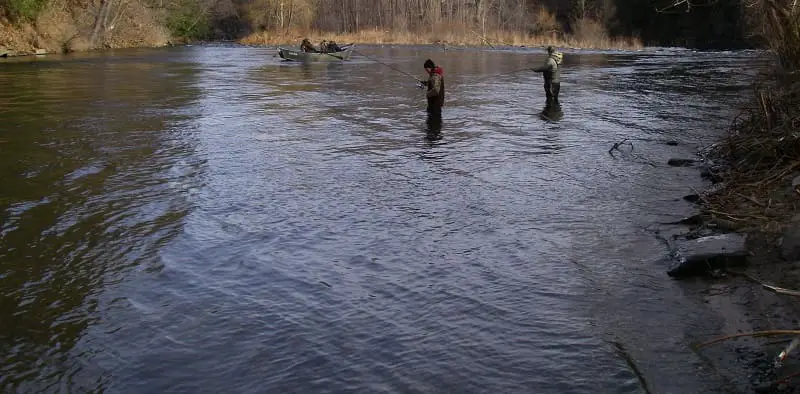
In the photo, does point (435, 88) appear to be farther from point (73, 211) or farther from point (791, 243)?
point (791, 243)

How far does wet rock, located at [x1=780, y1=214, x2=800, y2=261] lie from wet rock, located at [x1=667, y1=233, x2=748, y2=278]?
13.7 inches

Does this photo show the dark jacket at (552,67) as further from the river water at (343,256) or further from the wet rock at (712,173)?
the wet rock at (712,173)

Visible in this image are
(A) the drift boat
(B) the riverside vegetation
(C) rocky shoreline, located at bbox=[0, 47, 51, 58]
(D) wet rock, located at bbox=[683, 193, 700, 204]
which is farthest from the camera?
(B) the riverside vegetation

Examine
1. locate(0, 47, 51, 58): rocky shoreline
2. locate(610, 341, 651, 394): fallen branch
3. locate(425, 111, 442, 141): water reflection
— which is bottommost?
locate(610, 341, 651, 394): fallen branch

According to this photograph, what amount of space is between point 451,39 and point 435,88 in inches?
Answer: 1847

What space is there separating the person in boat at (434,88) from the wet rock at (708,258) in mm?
9778

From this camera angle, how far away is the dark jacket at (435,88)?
1727cm

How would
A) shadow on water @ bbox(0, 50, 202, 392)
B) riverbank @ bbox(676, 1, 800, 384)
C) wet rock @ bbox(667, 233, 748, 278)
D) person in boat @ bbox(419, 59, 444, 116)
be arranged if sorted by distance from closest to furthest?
riverbank @ bbox(676, 1, 800, 384) < shadow on water @ bbox(0, 50, 202, 392) < wet rock @ bbox(667, 233, 748, 278) < person in boat @ bbox(419, 59, 444, 116)

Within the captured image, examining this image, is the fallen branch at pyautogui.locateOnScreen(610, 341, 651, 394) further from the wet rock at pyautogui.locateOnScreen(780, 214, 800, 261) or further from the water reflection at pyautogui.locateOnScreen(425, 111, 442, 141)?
the water reflection at pyautogui.locateOnScreen(425, 111, 442, 141)

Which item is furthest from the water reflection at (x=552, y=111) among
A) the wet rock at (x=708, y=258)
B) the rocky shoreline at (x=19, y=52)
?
the rocky shoreline at (x=19, y=52)

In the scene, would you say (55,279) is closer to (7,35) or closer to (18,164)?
(18,164)

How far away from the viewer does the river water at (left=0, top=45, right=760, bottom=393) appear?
5.65 m

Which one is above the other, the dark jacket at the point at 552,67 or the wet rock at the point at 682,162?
the dark jacket at the point at 552,67

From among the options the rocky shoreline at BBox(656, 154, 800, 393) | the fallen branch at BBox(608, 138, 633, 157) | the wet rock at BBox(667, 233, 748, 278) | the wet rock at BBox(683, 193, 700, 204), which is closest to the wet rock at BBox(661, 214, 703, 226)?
the rocky shoreline at BBox(656, 154, 800, 393)
